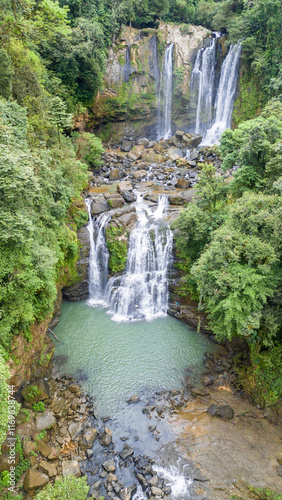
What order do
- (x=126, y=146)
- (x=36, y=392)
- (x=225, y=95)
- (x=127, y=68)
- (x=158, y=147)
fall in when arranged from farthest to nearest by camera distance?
1. (x=126, y=146)
2. (x=127, y=68)
3. (x=158, y=147)
4. (x=225, y=95)
5. (x=36, y=392)

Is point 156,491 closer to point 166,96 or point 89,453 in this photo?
point 89,453

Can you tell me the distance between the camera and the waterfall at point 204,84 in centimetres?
3400

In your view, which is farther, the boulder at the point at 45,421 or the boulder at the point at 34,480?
the boulder at the point at 45,421

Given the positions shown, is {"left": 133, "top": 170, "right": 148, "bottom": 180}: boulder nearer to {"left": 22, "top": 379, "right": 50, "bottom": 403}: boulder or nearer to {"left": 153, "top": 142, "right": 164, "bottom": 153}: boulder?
{"left": 153, "top": 142, "right": 164, "bottom": 153}: boulder

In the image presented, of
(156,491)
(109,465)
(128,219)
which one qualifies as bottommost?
(156,491)

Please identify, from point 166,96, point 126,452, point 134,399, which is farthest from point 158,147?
point 126,452

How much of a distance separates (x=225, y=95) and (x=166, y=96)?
8145 mm

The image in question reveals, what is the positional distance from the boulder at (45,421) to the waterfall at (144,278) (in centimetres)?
706

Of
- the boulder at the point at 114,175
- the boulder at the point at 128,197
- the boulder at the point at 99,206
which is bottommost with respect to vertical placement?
the boulder at the point at 99,206

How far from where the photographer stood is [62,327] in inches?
647

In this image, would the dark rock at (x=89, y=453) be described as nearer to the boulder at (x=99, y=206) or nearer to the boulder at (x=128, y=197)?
the boulder at (x=99, y=206)

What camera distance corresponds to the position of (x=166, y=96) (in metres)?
37.1

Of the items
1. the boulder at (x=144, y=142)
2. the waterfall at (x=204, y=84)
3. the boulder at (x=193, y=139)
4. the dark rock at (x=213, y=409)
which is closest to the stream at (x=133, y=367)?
the dark rock at (x=213, y=409)

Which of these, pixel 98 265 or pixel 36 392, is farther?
pixel 98 265
